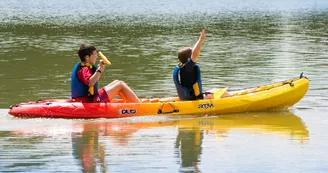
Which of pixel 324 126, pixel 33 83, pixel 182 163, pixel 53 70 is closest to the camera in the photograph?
pixel 182 163

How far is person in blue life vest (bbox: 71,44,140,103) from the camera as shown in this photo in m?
A: 12.8

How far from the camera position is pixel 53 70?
20.9 m

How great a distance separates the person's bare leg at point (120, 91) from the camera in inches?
520

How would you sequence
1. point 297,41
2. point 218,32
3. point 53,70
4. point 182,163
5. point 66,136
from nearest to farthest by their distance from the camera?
point 182,163 < point 66,136 < point 53,70 < point 297,41 < point 218,32

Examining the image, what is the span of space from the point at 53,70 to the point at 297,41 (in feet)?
43.8

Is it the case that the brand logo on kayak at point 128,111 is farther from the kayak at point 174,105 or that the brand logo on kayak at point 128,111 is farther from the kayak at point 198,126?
the kayak at point 198,126

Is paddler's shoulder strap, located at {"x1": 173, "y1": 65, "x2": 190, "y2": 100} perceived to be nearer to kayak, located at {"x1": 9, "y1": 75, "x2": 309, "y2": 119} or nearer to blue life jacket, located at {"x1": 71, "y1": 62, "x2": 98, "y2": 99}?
kayak, located at {"x1": 9, "y1": 75, "x2": 309, "y2": 119}

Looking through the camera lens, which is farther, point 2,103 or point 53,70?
point 53,70

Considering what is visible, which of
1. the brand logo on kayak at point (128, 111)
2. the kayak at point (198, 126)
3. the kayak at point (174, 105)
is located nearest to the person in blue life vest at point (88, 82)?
the kayak at point (174, 105)

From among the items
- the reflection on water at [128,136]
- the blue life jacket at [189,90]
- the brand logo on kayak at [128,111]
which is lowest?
the reflection on water at [128,136]

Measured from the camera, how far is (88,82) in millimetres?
12828

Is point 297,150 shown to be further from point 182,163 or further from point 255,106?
point 255,106

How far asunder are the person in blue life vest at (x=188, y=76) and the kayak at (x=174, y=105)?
23 centimetres

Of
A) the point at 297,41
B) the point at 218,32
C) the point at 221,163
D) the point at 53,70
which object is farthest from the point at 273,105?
the point at 218,32
